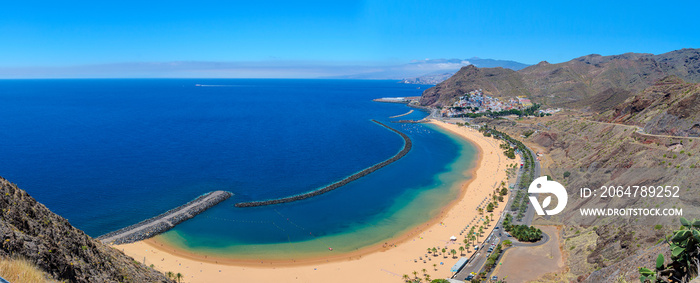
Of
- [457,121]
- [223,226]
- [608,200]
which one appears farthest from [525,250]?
[457,121]

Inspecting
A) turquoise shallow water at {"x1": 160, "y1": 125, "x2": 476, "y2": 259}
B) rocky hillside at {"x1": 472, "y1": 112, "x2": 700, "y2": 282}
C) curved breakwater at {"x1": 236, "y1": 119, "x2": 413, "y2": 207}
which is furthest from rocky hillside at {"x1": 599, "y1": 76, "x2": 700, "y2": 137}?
curved breakwater at {"x1": 236, "y1": 119, "x2": 413, "y2": 207}

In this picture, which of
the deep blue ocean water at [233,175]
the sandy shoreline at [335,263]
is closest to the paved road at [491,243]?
the sandy shoreline at [335,263]

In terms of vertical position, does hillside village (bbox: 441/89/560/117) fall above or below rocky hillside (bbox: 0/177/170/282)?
above

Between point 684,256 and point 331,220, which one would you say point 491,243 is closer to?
point 331,220

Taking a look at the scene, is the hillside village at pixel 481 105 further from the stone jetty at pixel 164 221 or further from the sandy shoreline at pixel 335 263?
the stone jetty at pixel 164 221

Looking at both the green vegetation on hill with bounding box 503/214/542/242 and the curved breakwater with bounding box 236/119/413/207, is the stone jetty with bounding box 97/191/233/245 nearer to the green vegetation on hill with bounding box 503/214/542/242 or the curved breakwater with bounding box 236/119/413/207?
the curved breakwater with bounding box 236/119/413/207

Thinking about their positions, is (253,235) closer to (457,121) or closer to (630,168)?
(630,168)
